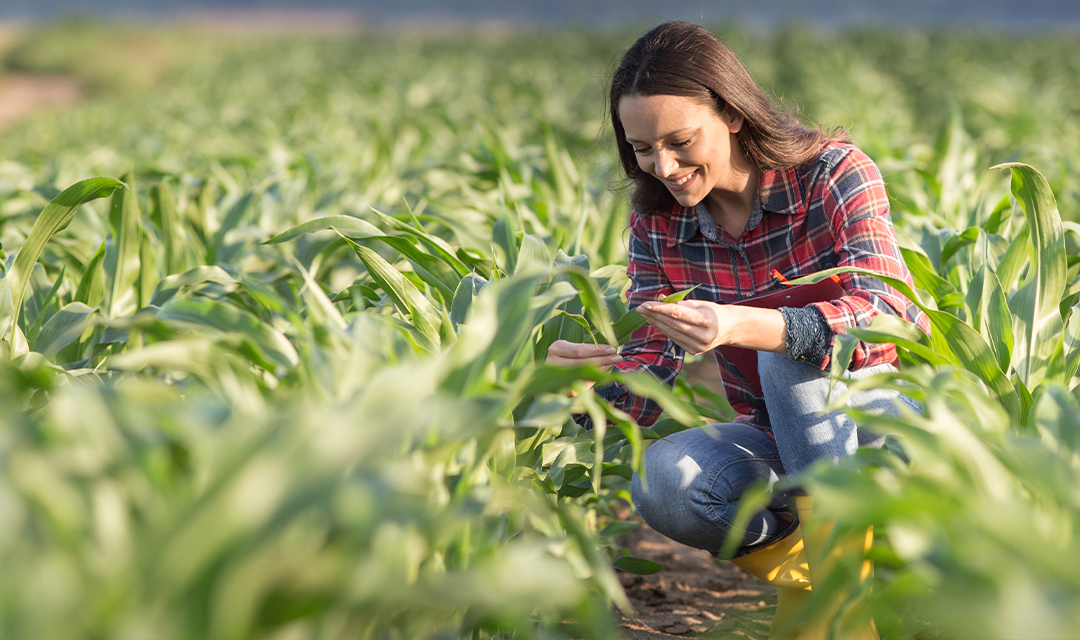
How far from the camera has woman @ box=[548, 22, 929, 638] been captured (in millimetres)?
1678

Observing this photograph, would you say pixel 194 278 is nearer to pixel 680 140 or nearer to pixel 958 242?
pixel 680 140

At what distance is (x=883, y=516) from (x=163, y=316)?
971mm

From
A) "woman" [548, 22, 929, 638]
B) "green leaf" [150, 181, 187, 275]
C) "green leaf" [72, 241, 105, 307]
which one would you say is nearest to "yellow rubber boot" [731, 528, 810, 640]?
"woman" [548, 22, 929, 638]

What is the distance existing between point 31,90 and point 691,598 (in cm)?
3192

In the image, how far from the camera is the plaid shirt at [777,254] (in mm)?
1716

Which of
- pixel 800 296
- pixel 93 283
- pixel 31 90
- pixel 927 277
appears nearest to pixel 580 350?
pixel 800 296

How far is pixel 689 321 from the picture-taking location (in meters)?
1.48

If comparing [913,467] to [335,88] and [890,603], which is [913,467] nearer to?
[890,603]

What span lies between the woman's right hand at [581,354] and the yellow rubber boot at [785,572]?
0.52 m

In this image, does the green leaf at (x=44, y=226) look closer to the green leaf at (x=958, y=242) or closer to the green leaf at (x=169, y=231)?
the green leaf at (x=169, y=231)

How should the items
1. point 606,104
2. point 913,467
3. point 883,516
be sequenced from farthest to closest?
point 606,104, point 913,467, point 883,516

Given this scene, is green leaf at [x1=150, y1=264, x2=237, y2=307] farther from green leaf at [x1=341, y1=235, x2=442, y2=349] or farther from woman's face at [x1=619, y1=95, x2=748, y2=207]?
woman's face at [x1=619, y1=95, x2=748, y2=207]

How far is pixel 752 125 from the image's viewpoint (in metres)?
1.85

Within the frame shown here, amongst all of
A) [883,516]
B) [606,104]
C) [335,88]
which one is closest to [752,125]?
[606,104]
